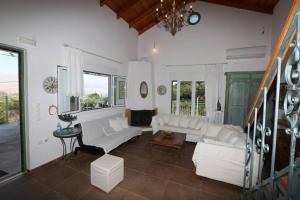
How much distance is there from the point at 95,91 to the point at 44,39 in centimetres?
194

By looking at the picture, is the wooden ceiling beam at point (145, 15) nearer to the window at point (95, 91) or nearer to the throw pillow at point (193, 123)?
the window at point (95, 91)

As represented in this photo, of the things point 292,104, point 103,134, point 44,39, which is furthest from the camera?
point 103,134

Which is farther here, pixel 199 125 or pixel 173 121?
pixel 173 121

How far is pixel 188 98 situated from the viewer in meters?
6.01

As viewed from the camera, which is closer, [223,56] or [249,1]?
[249,1]

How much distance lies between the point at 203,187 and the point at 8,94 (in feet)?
24.5

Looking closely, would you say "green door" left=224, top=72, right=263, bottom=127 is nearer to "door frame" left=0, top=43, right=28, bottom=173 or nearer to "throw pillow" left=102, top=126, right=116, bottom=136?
"throw pillow" left=102, top=126, right=116, bottom=136

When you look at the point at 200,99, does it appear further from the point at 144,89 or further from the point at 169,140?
the point at 169,140

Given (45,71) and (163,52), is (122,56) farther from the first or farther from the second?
(45,71)

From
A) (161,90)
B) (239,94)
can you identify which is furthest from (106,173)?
(239,94)

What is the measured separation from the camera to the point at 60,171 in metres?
2.83

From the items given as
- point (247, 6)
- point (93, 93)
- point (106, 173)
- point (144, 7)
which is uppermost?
point (144, 7)

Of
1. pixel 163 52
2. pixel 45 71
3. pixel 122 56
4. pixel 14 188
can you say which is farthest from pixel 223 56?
pixel 14 188

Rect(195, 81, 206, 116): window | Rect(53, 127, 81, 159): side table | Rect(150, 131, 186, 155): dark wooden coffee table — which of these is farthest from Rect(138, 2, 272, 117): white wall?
Rect(53, 127, 81, 159): side table
